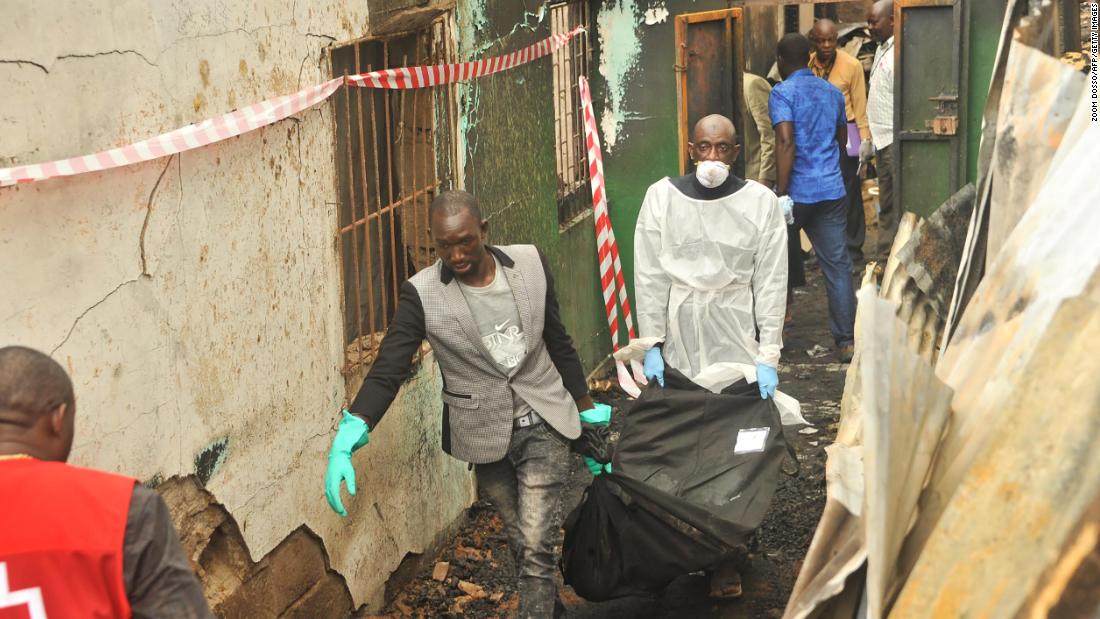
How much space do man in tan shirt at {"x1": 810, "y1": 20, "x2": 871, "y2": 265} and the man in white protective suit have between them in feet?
14.8

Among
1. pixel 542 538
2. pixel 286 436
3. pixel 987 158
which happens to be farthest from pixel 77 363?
pixel 987 158

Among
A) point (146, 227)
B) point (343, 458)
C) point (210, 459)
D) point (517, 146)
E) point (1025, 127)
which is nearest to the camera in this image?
point (1025, 127)

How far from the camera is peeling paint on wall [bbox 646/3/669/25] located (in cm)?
925

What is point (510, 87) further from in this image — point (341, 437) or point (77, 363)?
point (77, 363)

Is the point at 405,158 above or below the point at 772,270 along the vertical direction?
above

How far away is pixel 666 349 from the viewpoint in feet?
21.6

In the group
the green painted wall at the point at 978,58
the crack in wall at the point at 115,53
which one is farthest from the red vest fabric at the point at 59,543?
the green painted wall at the point at 978,58

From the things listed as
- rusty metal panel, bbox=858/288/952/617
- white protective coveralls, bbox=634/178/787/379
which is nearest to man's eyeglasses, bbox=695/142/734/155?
white protective coveralls, bbox=634/178/787/379

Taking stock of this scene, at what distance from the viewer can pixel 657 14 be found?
9258mm

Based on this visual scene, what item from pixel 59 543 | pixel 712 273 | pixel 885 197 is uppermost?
pixel 59 543

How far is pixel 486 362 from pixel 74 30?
76.5 inches

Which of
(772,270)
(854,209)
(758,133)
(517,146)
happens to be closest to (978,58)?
(758,133)

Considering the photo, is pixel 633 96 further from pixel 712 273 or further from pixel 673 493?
pixel 673 493

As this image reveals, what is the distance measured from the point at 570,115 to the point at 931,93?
230cm
